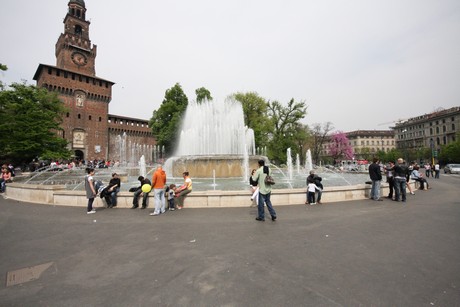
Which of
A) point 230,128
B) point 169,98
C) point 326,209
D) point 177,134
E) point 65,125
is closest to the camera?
point 326,209

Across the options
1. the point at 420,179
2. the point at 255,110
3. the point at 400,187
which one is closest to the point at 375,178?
the point at 400,187

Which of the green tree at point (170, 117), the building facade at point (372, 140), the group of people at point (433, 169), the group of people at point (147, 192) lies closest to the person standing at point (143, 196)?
the group of people at point (147, 192)

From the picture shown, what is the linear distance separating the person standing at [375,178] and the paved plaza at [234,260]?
2.34m

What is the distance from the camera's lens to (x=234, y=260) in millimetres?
3848

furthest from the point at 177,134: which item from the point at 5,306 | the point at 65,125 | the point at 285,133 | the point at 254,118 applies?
the point at 5,306

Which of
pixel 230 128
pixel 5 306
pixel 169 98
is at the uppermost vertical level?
pixel 169 98

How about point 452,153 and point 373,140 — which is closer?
point 452,153

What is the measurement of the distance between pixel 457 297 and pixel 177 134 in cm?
3697

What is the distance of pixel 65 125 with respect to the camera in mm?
49719

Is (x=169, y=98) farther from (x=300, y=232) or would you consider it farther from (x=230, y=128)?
(x=300, y=232)

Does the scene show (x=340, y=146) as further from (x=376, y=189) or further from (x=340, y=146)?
(x=376, y=189)

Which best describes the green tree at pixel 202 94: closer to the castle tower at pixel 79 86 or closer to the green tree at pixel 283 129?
the green tree at pixel 283 129

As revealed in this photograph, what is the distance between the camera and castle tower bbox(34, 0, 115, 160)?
Result: 49.8m

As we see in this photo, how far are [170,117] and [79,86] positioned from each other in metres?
28.9
